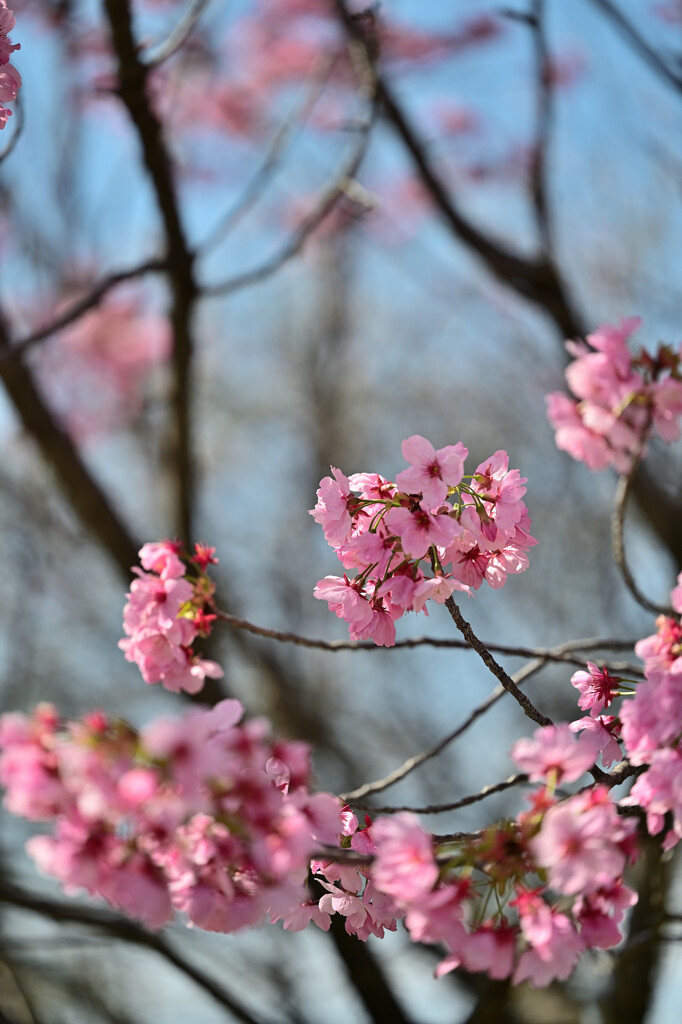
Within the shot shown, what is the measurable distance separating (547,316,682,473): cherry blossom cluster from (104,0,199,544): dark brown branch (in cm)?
166

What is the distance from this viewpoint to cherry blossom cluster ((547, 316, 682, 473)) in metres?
1.55

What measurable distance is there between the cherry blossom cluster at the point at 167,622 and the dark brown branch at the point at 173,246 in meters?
1.75

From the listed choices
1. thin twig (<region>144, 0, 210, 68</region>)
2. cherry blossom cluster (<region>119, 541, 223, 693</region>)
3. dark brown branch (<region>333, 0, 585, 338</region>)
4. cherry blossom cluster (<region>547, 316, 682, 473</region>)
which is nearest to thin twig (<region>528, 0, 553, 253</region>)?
dark brown branch (<region>333, 0, 585, 338</region>)

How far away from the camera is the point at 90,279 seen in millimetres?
4898

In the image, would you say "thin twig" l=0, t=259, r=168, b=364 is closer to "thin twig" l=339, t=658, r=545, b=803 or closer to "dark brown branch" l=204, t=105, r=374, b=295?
"dark brown branch" l=204, t=105, r=374, b=295

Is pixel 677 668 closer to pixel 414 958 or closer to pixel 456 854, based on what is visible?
pixel 456 854

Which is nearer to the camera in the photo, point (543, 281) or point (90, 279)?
point (543, 281)

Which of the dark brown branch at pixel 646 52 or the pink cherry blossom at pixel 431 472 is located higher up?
the dark brown branch at pixel 646 52

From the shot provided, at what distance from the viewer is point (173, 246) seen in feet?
10.1

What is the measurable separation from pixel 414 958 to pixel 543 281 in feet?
8.67

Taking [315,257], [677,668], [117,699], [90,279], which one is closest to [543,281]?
[90,279]

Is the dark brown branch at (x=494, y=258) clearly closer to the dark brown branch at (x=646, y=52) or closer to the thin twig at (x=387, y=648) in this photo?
the dark brown branch at (x=646, y=52)

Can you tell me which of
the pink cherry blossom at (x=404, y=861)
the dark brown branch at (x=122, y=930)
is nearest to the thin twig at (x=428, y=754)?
the pink cherry blossom at (x=404, y=861)

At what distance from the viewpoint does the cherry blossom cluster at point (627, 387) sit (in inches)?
61.1
